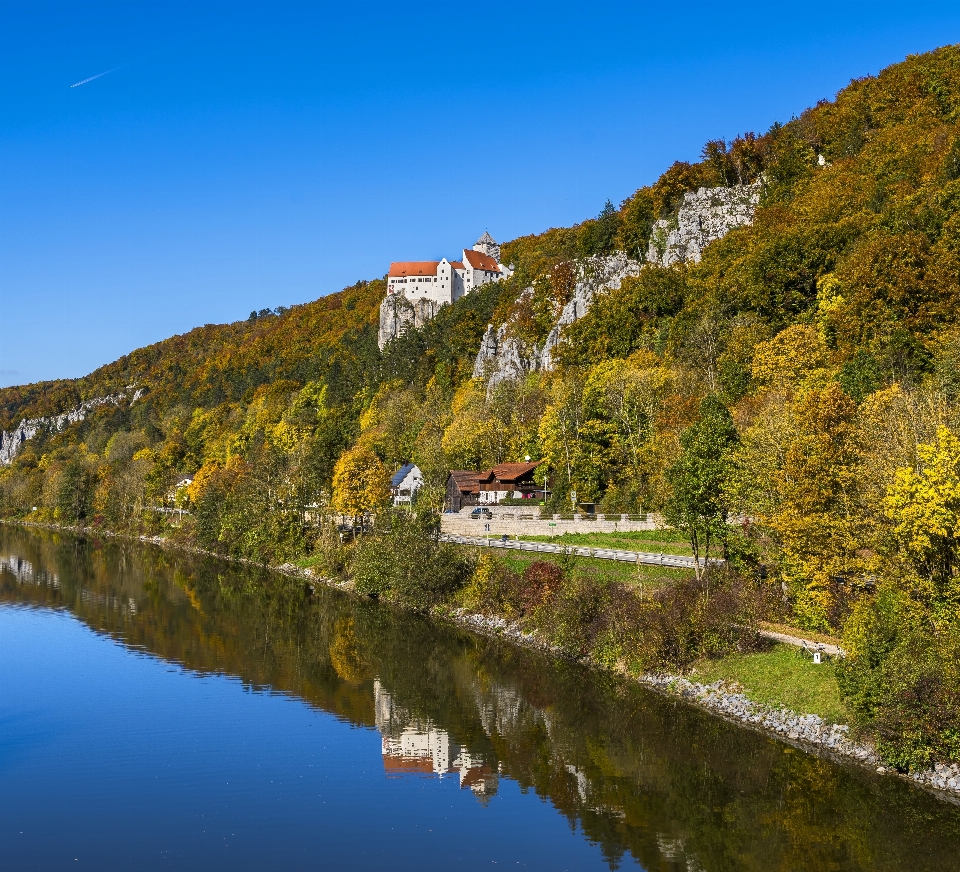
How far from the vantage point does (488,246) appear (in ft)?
531

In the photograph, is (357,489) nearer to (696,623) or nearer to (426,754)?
(696,623)

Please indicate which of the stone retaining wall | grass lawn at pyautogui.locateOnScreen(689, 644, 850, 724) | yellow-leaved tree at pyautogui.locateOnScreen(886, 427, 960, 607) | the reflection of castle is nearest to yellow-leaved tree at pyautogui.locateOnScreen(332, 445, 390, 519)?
the stone retaining wall

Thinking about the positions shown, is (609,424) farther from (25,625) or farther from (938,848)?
(938,848)

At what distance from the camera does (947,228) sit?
5825cm

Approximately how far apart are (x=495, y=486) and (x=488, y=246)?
330 feet

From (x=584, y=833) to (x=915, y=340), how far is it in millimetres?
41305

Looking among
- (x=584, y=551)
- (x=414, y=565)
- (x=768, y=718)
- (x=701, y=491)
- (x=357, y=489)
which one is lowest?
(x=768, y=718)

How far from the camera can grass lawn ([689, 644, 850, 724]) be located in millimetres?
27312

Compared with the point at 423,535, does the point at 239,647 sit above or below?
below

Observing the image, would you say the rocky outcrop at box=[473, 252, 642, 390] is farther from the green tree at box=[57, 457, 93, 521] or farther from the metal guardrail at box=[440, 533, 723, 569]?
the green tree at box=[57, 457, 93, 521]

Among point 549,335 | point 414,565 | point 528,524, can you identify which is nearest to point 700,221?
point 549,335

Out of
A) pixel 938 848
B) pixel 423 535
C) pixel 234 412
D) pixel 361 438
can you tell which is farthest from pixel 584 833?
pixel 234 412

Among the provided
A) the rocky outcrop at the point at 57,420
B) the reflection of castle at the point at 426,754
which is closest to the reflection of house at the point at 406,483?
the reflection of castle at the point at 426,754

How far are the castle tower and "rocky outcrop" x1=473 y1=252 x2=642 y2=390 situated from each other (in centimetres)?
6400
